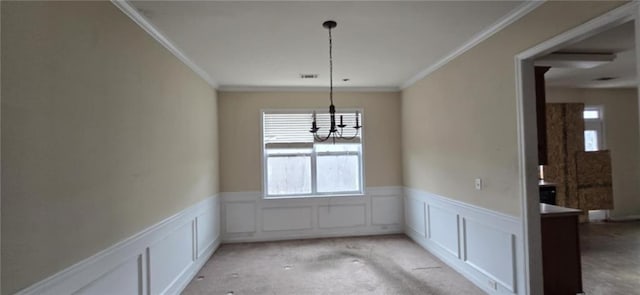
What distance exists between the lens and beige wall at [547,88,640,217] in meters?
5.90

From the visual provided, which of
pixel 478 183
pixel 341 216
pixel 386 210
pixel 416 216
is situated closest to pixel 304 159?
pixel 341 216

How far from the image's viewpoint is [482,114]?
10.2ft

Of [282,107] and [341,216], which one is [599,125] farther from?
[282,107]

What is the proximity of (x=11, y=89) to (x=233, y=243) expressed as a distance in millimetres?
4135

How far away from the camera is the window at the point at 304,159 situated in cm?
526

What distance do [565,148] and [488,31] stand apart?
4.23 metres

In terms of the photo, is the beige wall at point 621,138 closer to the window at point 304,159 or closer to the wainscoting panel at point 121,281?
the window at point 304,159

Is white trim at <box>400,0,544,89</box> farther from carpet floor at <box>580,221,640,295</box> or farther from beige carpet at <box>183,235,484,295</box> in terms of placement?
carpet floor at <box>580,221,640,295</box>

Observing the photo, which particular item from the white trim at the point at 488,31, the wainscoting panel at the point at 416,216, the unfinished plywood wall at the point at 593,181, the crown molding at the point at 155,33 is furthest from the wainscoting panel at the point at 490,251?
the unfinished plywood wall at the point at 593,181

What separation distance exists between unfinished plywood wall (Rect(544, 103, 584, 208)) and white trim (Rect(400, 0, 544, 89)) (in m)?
3.19

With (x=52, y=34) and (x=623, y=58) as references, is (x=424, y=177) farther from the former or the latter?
(x=52, y=34)

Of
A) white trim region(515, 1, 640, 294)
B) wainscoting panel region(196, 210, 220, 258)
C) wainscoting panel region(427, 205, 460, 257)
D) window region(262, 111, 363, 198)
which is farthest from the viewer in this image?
window region(262, 111, 363, 198)

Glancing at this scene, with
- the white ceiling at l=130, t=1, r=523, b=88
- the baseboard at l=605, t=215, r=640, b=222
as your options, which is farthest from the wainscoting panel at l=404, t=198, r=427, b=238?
the baseboard at l=605, t=215, r=640, b=222

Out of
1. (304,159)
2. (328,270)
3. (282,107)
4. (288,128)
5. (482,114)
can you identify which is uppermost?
(282,107)
